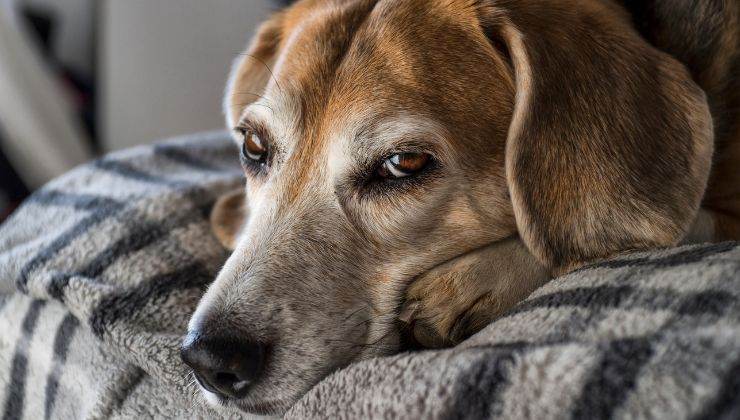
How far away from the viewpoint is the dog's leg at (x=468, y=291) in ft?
4.09

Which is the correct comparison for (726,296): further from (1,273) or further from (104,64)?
(104,64)

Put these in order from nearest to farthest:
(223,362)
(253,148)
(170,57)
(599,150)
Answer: (223,362) → (599,150) → (253,148) → (170,57)

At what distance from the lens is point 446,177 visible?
1.34m

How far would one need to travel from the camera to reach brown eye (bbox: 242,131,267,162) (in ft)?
5.12

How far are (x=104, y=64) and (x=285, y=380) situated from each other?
2.69m

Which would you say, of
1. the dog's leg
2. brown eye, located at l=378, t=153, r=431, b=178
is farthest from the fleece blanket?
brown eye, located at l=378, t=153, r=431, b=178

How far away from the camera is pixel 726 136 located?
155cm

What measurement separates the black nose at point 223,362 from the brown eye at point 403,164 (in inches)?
16.1

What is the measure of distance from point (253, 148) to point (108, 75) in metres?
2.14

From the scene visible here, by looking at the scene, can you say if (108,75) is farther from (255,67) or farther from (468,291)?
(468,291)

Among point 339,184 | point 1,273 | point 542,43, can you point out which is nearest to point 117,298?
point 1,273

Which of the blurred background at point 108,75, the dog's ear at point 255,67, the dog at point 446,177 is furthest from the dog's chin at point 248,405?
the blurred background at point 108,75

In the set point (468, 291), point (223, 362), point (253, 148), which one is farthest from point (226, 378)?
point (253, 148)

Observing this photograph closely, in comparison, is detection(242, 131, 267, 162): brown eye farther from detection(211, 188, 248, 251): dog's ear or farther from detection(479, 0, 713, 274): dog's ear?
detection(479, 0, 713, 274): dog's ear
